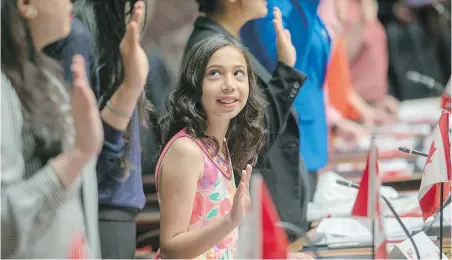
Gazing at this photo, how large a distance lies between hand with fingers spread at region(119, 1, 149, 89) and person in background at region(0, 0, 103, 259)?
122 mm

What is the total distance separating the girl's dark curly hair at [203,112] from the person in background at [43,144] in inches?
7.6

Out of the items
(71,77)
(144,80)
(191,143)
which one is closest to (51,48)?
(71,77)

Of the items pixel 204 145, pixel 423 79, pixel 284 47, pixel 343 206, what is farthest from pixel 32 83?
pixel 423 79

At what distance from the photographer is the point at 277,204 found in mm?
2408

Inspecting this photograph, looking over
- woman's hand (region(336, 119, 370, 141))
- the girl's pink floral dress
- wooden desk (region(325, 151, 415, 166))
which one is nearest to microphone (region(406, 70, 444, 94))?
woman's hand (region(336, 119, 370, 141))

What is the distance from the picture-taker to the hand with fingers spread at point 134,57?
6.66 feet

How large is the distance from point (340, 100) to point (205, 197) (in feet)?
7.62

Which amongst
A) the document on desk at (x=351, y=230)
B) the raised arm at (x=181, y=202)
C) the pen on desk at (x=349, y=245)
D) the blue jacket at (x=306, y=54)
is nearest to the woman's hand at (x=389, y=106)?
the blue jacket at (x=306, y=54)

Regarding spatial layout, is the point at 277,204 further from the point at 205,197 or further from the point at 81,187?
the point at 81,187

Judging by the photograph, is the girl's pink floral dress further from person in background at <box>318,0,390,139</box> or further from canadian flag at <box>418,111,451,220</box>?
person in background at <box>318,0,390,139</box>

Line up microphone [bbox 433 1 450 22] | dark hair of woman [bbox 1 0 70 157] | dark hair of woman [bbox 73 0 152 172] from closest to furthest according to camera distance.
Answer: dark hair of woman [bbox 1 0 70 157]
dark hair of woman [bbox 73 0 152 172]
microphone [bbox 433 1 450 22]

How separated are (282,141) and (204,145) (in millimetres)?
461

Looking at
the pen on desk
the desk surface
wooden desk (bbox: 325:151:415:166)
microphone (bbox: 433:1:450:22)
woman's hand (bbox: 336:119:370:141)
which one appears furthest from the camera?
microphone (bbox: 433:1:450:22)

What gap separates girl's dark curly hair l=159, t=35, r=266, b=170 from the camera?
196 centimetres
